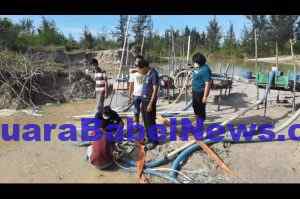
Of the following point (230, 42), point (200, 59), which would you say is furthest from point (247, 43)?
point (200, 59)

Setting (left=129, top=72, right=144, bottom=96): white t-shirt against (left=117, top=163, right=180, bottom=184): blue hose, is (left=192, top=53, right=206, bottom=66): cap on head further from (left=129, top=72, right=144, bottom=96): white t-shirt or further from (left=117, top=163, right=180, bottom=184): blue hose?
(left=117, top=163, right=180, bottom=184): blue hose

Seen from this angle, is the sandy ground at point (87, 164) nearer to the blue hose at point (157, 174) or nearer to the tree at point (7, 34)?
the blue hose at point (157, 174)

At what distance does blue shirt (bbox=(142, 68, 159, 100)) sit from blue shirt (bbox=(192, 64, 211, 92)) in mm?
749

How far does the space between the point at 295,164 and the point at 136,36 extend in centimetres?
2547

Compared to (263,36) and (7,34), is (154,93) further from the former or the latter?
(263,36)

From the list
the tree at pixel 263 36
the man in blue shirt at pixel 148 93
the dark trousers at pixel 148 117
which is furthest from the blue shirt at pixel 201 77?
the tree at pixel 263 36

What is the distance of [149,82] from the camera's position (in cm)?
595

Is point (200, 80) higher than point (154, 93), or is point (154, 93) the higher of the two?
point (200, 80)

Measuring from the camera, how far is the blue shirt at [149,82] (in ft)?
19.4

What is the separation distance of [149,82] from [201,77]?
0.93 meters

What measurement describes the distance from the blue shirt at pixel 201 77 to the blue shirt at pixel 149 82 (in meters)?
0.75

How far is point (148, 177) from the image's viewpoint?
5.11 meters

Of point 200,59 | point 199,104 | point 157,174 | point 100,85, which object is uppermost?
point 200,59
